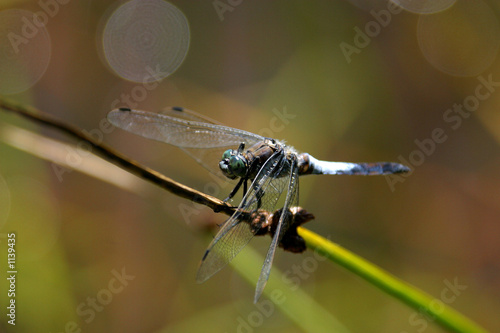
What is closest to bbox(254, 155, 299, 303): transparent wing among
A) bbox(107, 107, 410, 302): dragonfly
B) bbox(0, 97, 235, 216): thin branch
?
bbox(107, 107, 410, 302): dragonfly

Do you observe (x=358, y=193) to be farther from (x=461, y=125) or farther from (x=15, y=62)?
(x=15, y=62)

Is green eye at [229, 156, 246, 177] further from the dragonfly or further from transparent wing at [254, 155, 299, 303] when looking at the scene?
transparent wing at [254, 155, 299, 303]

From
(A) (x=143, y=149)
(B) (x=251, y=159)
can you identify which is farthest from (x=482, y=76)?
(A) (x=143, y=149)

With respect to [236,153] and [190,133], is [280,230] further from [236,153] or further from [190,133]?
[190,133]

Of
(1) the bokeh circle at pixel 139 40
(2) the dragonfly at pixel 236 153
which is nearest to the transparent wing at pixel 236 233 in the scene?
(2) the dragonfly at pixel 236 153

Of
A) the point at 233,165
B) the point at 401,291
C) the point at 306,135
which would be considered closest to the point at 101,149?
the point at 233,165

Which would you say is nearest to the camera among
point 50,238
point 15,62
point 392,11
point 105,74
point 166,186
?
point 166,186

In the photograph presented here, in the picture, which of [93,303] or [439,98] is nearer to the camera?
[93,303]
